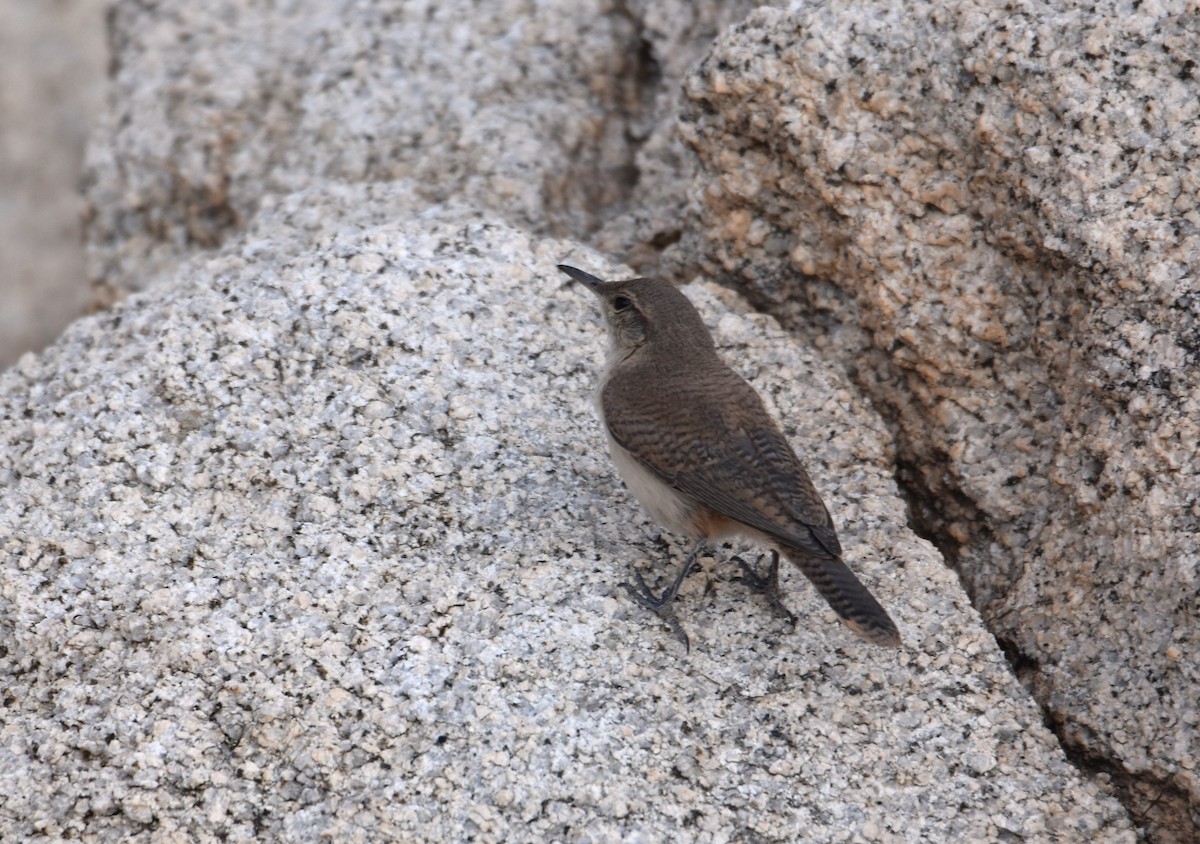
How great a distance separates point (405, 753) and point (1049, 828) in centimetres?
180

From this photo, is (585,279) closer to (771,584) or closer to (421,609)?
(771,584)

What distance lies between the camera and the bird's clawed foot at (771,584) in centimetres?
407

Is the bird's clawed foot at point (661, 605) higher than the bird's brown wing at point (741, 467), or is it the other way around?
the bird's brown wing at point (741, 467)

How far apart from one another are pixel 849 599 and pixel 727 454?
0.67 metres

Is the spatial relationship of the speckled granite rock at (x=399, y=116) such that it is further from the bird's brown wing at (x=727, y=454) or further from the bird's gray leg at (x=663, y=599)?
the bird's gray leg at (x=663, y=599)

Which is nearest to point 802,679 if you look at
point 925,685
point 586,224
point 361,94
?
point 925,685

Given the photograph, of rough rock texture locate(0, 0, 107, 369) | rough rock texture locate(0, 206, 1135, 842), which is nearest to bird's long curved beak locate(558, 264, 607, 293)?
rough rock texture locate(0, 206, 1135, 842)

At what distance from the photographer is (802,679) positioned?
383 centimetres

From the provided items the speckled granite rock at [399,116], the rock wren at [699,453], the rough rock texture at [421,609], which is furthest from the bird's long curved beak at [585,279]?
the speckled granite rock at [399,116]

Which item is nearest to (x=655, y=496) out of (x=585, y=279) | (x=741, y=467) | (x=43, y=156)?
(x=741, y=467)

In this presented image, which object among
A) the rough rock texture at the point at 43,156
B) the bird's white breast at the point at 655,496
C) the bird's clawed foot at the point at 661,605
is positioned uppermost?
the bird's white breast at the point at 655,496

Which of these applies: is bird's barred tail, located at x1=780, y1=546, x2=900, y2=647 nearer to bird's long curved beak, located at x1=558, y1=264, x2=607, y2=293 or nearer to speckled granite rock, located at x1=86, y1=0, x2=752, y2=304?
bird's long curved beak, located at x1=558, y1=264, x2=607, y2=293

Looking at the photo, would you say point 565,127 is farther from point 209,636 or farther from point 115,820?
point 115,820

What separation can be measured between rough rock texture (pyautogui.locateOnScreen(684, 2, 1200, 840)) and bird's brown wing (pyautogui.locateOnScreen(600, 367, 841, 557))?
0.70m
